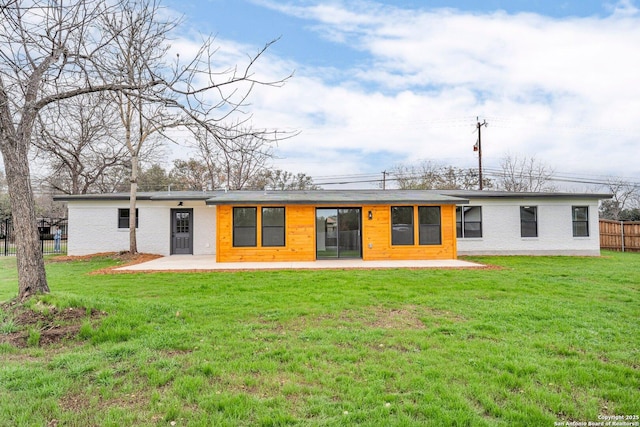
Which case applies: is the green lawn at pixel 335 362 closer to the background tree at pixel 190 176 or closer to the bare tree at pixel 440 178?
the background tree at pixel 190 176

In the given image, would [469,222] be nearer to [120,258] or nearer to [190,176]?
[120,258]

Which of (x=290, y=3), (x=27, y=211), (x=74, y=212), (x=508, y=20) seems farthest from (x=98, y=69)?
(x=74, y=212)

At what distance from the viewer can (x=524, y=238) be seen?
47.1 ft

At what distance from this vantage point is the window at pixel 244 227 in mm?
11805

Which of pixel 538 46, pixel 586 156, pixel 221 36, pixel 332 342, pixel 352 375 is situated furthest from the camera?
pixel 586 156

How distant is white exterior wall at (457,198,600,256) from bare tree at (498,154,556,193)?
58.7ft

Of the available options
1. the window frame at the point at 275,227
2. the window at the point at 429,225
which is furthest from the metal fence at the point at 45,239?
the window at the point at 429,225

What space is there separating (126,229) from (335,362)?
14.1m

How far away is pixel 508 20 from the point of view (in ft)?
31.0

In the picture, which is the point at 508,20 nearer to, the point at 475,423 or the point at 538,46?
the point at 538,46

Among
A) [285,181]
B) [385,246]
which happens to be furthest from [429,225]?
[285,181]

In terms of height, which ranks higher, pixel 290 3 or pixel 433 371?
pixel 290 3

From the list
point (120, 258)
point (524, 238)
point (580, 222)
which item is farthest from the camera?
point (580, 222)

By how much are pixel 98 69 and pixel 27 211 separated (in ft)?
8.02
